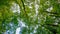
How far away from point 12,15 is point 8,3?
14 centimetres

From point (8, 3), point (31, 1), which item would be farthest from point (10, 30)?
point (31, 1)

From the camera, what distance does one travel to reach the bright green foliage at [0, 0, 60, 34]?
1.58 metres

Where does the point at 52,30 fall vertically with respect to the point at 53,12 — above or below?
below

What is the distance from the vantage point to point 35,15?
167 cm

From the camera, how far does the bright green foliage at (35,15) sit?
1.58 metres

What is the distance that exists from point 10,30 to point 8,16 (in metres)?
0.15

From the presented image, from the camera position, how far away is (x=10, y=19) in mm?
1570

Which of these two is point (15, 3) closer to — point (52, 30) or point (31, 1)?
point (31, 1)

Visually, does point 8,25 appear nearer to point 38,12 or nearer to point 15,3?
point 15,3

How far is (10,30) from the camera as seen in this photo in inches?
61.4

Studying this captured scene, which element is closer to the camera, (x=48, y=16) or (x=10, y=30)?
(x=10, y=30)

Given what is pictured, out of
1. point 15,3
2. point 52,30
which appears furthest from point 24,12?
point 52,30

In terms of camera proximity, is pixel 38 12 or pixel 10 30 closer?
pixel 10 30

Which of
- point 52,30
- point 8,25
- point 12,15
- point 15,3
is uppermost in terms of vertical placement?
point 15,3
